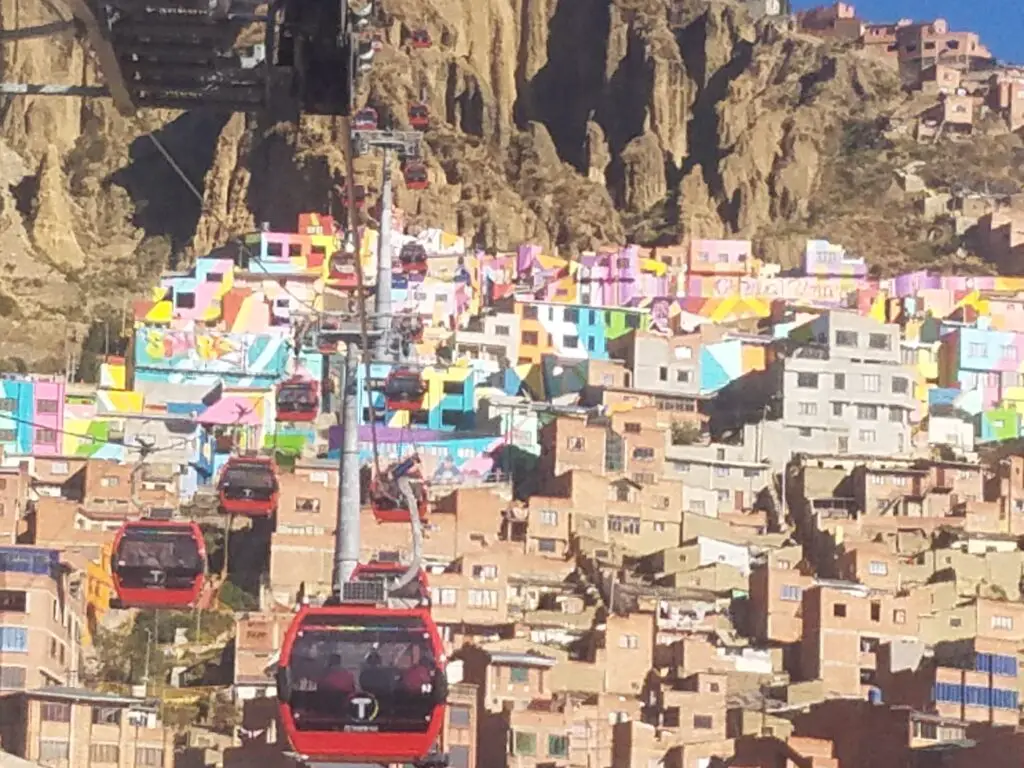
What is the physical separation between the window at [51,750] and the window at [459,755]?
644 centimetres

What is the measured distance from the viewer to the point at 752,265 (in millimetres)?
87812

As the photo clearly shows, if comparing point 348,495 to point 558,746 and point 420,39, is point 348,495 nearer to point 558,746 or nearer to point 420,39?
point 558,746

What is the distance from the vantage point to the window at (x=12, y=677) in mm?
45844

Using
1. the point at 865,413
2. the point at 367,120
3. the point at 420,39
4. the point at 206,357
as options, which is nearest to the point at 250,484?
the point at 367,120

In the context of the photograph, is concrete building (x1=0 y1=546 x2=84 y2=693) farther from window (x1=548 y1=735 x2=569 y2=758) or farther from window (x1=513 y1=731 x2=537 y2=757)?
window (x1=548 y1=735 x2=569 y2=758)

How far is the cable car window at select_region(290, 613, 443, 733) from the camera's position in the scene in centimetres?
1777

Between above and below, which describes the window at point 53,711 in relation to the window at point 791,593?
below

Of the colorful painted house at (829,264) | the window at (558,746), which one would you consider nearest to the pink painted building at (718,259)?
the colorful painted house at (829,264)

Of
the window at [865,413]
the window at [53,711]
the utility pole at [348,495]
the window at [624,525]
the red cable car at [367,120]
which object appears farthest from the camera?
the window at [865,413]

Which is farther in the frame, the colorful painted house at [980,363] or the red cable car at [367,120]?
the colorful painted house at [980,363]

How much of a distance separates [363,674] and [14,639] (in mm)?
29895

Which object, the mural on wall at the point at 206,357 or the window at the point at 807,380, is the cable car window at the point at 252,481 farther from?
the window at the point at 807,380

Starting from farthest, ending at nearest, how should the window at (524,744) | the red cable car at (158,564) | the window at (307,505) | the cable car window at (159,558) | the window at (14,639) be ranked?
the window at (307,505) → the window at (14,639) → the window at (524,744) → the cable car window at (159,558) → the red cable car at (158,564)

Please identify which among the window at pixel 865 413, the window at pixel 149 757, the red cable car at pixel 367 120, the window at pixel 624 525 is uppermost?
the red cable car at pixel 367 120
